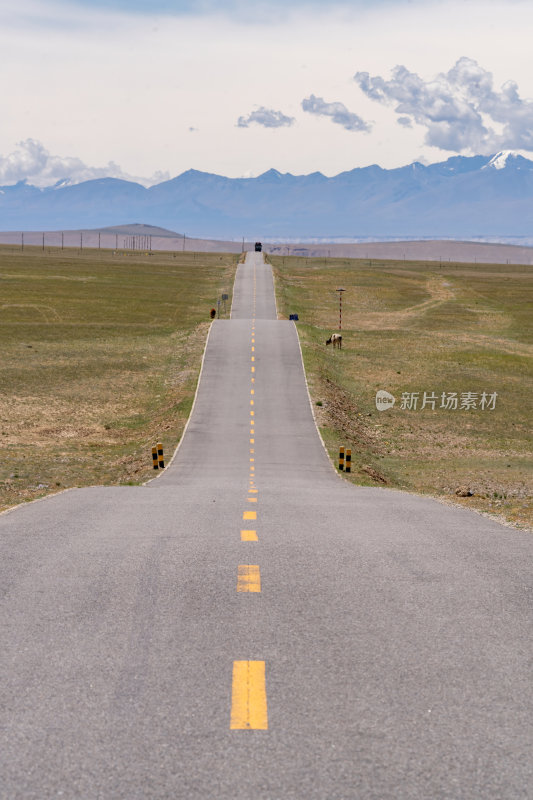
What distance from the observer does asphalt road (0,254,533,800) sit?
21.9 feet

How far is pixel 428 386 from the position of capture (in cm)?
5481

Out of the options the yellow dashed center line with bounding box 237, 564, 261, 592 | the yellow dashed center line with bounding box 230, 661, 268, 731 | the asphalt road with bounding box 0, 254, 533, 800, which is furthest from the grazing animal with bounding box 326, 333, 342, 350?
the yellow dashed center line with bounding box 230, 661, 268, 731

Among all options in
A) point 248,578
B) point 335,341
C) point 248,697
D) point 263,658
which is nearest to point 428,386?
point 335,341

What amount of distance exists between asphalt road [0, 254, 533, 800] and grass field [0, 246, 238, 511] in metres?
12.1

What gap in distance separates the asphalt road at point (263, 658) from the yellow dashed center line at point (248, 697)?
2 cm

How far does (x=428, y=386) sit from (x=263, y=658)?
47647mm

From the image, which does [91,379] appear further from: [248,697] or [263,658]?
[248,697]

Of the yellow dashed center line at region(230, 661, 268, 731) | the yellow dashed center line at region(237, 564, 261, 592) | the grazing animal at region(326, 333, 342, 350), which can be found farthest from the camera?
the grazing animal at region(326, 333, 342, 350)

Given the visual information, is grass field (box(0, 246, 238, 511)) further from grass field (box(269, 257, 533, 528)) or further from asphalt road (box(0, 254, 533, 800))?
asphalt road (box(0, 254, 533, 800))

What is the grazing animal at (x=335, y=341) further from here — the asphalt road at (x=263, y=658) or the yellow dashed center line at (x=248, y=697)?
the yellow dashed center line at (x=248, y=697)

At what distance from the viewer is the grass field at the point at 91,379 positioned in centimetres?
3350

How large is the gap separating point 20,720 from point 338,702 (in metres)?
3.14

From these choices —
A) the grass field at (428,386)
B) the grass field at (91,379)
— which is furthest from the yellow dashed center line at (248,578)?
the grass field at (91,379)

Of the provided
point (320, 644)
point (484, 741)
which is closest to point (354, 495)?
point (320, 644)
